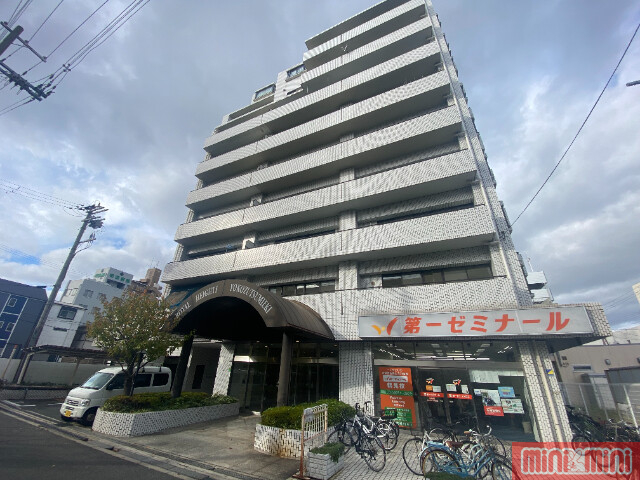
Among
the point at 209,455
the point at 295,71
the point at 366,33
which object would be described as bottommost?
the point at 209,455

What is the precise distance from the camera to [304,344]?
533 inches

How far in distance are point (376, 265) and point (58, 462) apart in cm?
1233

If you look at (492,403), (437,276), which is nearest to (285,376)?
(492,403)

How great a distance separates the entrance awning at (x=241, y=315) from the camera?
8930 mm

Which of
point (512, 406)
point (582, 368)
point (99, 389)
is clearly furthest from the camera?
point (582, 368)

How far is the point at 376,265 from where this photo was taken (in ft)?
46.1

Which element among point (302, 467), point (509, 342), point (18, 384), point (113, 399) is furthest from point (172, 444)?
point (18, 384)

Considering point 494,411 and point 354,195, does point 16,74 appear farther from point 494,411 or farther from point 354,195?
point 494,411

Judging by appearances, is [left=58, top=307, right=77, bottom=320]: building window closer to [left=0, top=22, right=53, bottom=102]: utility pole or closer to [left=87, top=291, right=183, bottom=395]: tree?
[left=87, top=291, right=183, bottom=395]: tree

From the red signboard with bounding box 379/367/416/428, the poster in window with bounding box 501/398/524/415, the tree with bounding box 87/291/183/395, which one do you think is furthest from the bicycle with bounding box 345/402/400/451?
the tree with bounding box 87/291/183/395

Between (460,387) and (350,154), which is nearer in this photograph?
(460,387)

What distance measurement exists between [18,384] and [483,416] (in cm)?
2484

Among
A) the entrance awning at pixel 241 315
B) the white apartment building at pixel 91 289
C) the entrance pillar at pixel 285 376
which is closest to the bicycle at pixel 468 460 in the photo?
the entrance pillar at pixel 285 376

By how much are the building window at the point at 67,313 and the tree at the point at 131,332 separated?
125 ft
